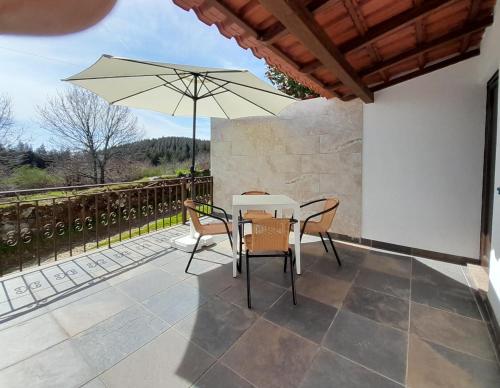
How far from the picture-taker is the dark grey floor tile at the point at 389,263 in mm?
2803

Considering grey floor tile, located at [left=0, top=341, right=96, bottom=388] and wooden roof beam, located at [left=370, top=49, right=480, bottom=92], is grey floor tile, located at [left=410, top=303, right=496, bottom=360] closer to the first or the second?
grey floor tile, located at [left=0, top=341, right=96, bottom=388]

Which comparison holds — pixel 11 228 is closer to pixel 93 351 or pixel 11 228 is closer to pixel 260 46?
pixel 93 351

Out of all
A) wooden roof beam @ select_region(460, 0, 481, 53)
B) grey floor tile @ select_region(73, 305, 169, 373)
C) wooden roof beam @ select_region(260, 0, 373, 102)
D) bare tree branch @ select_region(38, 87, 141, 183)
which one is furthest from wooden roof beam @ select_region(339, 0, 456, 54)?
bare tree branch @ select_region(38, 87, 141, 183)

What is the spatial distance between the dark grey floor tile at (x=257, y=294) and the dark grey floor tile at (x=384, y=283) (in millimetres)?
887

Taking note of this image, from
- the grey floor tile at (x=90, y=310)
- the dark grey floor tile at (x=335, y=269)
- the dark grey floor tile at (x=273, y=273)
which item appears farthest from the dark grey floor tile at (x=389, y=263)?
the grey floor tile at (x=90, y=310)

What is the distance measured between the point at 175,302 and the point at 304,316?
→ 1105mm

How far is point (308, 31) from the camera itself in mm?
1713

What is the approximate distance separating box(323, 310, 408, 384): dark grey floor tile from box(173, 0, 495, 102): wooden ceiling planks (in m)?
2.17

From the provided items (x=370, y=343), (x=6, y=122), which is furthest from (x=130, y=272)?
(x=6, y=122)

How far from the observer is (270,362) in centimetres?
152

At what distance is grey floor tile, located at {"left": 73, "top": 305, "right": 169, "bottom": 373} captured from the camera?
153cm

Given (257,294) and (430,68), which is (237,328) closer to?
(257,294)

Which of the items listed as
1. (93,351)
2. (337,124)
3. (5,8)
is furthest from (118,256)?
(337,124)

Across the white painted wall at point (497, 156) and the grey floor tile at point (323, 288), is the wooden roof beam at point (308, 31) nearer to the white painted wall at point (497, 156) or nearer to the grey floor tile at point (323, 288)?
the white painted wall at point (497, 156)
